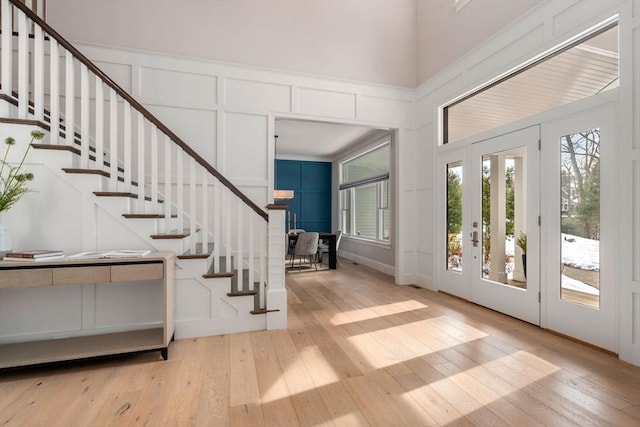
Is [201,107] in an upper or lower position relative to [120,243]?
upper

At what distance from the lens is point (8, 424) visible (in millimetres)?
1679

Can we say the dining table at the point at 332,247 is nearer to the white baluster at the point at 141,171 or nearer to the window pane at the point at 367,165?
the window pane at the point at 367,165

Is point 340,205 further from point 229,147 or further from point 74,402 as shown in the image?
point 74,402

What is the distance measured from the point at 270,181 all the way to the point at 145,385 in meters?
2.78

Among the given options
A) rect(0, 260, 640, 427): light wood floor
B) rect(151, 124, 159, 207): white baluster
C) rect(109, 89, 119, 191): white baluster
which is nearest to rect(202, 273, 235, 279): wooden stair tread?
rect(0, 260, 640, 427): light wood floor

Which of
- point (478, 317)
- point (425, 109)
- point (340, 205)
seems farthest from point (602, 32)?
point (340, 205)

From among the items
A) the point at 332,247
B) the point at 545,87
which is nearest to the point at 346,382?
the point at 545,87

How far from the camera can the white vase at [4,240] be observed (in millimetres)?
2256

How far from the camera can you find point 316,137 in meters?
7.27

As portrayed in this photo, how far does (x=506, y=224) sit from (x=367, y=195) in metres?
4.52

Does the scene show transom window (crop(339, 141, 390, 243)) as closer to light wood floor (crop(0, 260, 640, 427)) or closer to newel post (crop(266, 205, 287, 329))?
newel post (crop(266, 205, 287, 329))

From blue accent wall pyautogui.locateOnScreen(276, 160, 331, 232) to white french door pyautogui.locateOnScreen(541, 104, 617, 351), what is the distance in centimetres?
700

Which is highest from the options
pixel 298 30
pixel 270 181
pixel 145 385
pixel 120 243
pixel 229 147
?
pixel 298 30

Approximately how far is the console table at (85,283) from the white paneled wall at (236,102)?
178 centimetres
